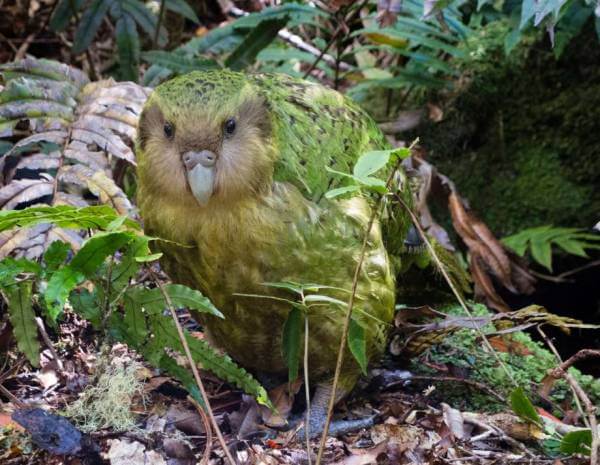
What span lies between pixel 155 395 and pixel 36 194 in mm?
1108

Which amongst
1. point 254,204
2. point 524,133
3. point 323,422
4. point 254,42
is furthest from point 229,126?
point 524,133

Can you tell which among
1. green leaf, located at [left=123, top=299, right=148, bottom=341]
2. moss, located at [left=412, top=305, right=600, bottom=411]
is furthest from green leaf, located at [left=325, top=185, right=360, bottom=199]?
moss, located at [left=412, top=305, right=600, bottom=411]

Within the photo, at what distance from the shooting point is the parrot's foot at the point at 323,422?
3641 millimetres

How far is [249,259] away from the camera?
325 cm

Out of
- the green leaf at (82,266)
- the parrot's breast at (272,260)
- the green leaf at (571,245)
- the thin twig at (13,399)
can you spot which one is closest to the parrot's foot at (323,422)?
the parrot's breast at (272,260)

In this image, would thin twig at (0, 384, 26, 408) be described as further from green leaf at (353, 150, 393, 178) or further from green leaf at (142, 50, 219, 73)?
green leaf at (142, 50, 219, 73)

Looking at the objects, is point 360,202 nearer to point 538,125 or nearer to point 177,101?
point 177,101

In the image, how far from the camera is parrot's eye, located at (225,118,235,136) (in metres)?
3.11

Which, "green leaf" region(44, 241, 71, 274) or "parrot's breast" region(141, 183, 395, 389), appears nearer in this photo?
"green leaf" region(44, 241, 71, 274)

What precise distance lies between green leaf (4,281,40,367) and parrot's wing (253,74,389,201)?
3.71 ft

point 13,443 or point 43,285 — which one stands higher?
point 43,285

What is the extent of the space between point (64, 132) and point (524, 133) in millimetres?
4088

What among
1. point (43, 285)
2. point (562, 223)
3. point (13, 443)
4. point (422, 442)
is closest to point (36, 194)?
point (43, 285)

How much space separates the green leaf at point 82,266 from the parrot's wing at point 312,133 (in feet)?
2.81
